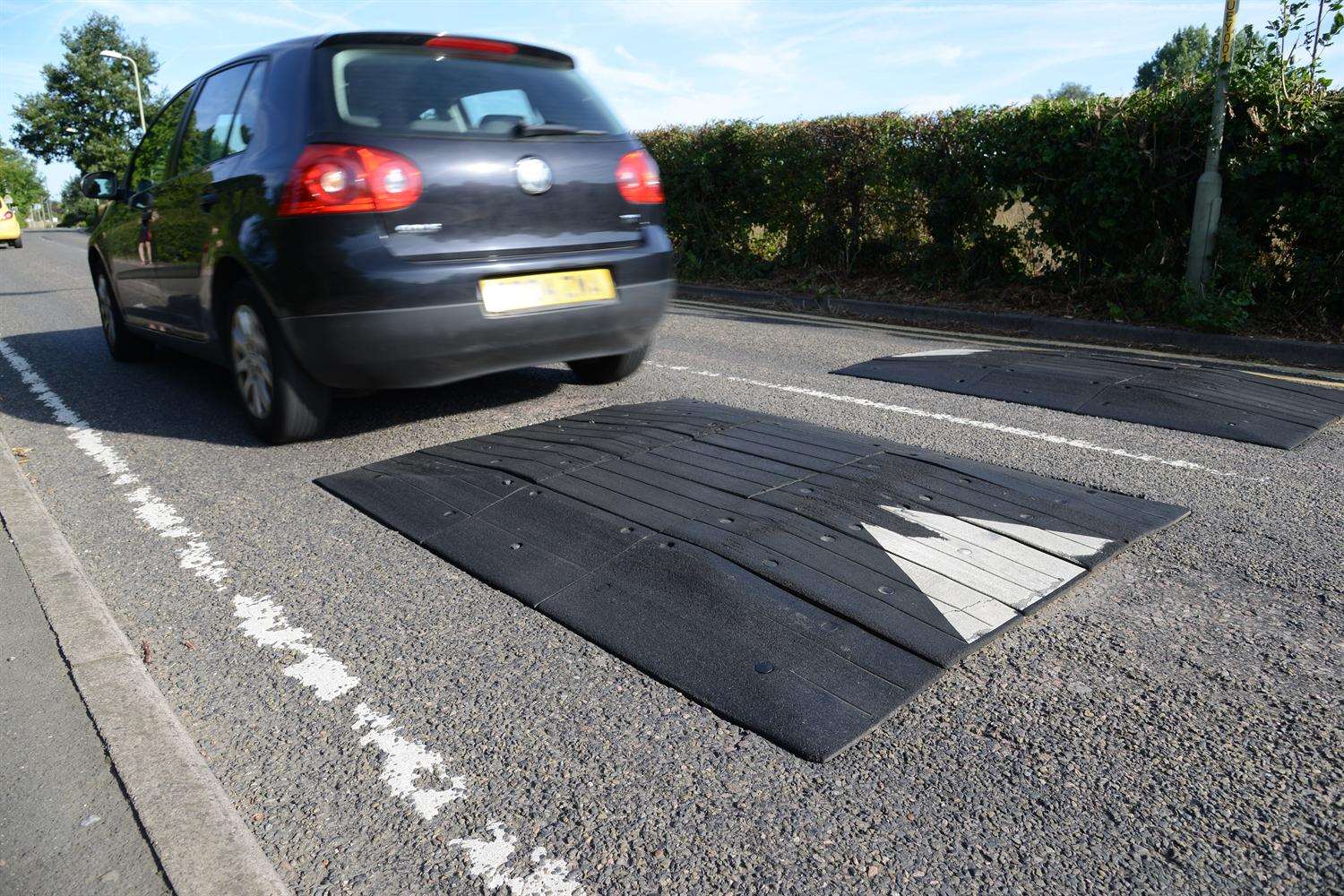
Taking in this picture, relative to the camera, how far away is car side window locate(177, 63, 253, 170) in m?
4.84

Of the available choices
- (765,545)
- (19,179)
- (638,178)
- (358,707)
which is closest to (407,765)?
(358,707)

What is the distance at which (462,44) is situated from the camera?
14.8 feet

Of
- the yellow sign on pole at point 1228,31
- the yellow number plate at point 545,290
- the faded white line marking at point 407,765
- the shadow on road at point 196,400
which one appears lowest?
the faded white line marking at point 407,765

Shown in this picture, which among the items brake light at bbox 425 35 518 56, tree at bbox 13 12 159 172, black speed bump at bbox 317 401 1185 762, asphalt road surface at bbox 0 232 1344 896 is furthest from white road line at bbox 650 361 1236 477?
tree at bbox 13 12 159 172

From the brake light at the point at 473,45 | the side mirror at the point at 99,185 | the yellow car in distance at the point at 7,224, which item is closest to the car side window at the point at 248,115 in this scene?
the brake light at the point at 473,45

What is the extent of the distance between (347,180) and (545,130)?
97 cm

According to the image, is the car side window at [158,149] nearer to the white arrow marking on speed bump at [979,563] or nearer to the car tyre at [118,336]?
the car tyre at [118,336]

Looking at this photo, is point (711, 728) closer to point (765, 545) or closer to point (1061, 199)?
point (765, 545)

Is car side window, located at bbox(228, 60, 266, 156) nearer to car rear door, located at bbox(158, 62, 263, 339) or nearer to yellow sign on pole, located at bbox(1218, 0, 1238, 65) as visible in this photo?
car rear door, located at bbox(158, 62, 263, 339)

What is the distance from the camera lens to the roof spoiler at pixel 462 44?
14.0 ft

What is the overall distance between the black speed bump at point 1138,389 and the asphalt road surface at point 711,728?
2.75 feet

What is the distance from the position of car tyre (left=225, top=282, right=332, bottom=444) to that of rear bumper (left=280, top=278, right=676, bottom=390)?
0.19 metres

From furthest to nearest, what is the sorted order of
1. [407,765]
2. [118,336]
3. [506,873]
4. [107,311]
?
1. [107,311]
2. [118,336]
3. [407,765]
4. [506,873]

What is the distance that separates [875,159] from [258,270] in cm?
844
